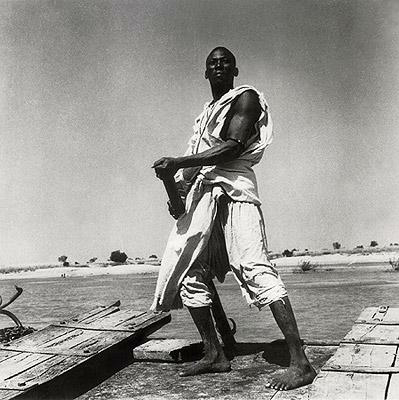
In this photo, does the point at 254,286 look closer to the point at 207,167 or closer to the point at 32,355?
the point at 207,167

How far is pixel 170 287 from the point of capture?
3.03m

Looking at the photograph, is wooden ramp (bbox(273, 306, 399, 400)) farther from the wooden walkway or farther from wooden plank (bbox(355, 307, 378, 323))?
wooden plank (bbox(355, 307, 378, 323))

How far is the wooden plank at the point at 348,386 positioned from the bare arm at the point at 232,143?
45.0 inches

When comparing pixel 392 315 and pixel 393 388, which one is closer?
pixel 393 388

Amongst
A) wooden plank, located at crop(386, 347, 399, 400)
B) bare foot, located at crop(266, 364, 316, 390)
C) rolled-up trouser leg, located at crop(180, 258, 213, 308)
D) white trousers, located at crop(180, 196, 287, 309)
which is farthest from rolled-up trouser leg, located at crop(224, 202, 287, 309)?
wooden plank, located at crop(386, 347, 399, 400)

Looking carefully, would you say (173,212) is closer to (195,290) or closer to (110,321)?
(195,290)

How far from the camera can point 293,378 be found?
97.4 inches

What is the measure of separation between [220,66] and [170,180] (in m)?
0.69

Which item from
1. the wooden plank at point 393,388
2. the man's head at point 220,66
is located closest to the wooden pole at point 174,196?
the man's head at point 220,66

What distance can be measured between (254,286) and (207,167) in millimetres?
693

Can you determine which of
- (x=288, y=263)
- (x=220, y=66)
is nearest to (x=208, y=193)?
(x=220, y=66)

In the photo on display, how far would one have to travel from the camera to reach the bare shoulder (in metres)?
2.95

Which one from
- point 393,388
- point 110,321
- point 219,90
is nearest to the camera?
point 393,388

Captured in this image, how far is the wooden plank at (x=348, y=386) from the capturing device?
200cm
